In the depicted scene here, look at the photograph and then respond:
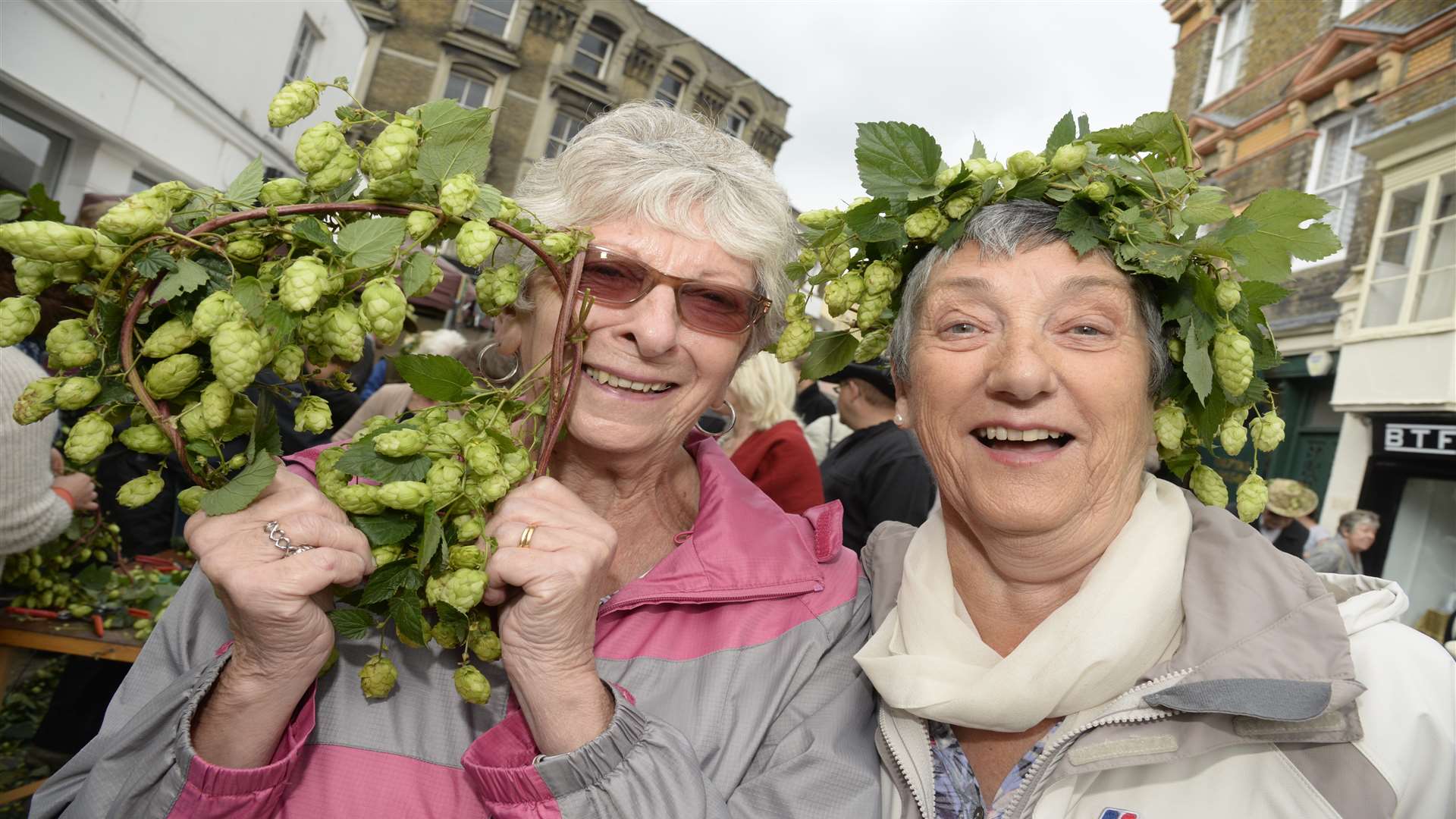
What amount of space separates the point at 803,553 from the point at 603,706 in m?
0.70

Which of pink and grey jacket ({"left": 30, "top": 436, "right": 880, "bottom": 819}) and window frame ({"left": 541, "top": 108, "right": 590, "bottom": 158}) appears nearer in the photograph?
pink and grey jacket ({"left": 30, "top": 436, "right": 880, "bottom": 819})

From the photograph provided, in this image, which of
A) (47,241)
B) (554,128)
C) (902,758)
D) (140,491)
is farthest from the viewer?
(554,128)

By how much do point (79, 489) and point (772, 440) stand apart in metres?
3.08

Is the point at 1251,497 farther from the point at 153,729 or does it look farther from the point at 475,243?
the point at 153,729

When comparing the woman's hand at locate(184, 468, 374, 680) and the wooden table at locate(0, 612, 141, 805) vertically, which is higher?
the woman's hand at locate(184, 468, 374, 680)

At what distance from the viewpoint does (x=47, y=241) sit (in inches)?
46.9

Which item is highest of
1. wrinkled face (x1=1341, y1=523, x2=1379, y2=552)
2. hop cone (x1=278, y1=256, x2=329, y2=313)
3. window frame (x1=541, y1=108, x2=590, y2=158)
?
window frame (x1=541, y1=108, x2=590, y2=158)

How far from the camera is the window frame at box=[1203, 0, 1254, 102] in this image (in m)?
16.8

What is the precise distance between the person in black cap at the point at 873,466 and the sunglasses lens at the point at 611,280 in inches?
89.2

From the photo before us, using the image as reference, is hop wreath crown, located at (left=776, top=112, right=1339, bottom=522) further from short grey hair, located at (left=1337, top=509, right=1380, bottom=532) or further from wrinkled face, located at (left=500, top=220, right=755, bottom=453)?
short grey hair, located at (left=1337, top=509, right=1380, bottom=532)

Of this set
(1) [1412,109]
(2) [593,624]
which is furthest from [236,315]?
(1) [1412,109]

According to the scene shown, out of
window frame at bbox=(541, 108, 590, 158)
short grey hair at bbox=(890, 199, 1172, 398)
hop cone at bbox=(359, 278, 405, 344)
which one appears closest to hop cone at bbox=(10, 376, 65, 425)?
hop cone at bbox=(359, 278, 405, 344)

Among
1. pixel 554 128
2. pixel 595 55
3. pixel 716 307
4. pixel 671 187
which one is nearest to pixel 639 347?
pixel 716 307

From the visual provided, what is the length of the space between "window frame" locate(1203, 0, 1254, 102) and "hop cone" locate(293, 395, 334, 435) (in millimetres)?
19323
